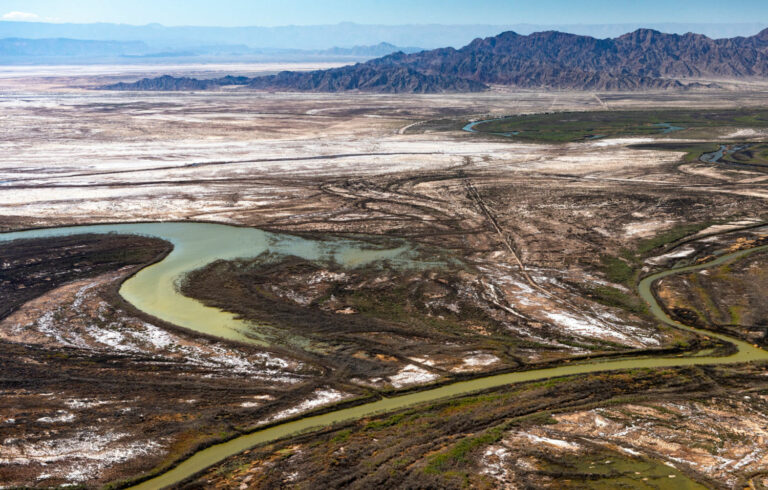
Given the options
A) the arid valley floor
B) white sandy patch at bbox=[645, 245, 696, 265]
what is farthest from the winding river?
white sandy patch at bbox=[645, 245, 696, 265]

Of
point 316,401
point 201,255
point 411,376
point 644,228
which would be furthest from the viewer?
point 644,228

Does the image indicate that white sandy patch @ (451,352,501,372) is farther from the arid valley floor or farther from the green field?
the green field

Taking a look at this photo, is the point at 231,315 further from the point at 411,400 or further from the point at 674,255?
the point at 674,255

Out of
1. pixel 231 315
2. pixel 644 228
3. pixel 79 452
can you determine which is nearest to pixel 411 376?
pixel 231 315

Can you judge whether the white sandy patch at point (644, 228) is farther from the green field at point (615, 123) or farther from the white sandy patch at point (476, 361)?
the green field at point (615, 123)

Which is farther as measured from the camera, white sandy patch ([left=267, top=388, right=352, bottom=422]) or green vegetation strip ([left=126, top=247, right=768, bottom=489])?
white sandy patch ([left=267, top=388, right=352, bottom=422])

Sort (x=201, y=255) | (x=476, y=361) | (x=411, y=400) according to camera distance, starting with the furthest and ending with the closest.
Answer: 1. (x=201, y=255)
2. (x=476, y=361)
3. (x=411, y=400)
